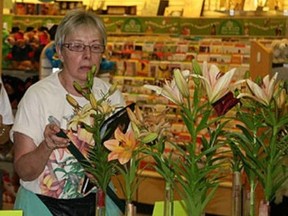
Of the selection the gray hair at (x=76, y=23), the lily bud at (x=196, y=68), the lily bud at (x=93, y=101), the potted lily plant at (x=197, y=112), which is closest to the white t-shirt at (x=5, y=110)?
the gray hair at (x=76, y=23)

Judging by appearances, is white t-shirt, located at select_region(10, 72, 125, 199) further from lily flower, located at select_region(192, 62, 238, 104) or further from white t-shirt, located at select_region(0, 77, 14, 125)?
lily flower, located at select_region(192, 62, 238, 104)

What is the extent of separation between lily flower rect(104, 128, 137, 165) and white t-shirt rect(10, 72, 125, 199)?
1.94 ft

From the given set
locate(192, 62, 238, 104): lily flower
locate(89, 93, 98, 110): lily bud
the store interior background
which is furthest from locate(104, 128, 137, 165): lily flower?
the store interior background

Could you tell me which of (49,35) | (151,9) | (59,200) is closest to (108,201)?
(59,200)

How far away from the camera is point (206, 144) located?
2357 millimetres

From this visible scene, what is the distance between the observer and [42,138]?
2.86m

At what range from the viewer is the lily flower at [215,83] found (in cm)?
229

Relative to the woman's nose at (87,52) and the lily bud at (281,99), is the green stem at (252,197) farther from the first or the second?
the woman's nose at (87,52)

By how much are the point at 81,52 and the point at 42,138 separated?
0.35 meters

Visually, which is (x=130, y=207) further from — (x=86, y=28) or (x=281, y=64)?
(x=281, y=64)

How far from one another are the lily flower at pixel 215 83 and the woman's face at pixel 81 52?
0.68 metres

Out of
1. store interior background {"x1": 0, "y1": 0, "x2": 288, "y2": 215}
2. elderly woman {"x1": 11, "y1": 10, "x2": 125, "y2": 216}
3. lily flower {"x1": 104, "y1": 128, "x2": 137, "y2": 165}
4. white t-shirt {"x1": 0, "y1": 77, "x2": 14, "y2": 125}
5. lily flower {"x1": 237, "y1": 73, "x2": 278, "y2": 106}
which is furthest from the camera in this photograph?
store interior background {"x1": 0, "y1": 0, "x2": 288, "y2": 215}

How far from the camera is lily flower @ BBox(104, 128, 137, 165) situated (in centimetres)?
227

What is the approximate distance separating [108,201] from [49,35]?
3948 mm
